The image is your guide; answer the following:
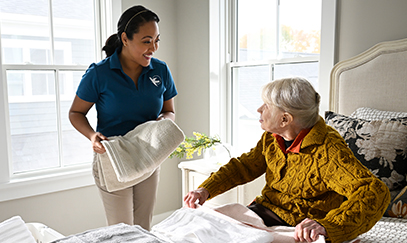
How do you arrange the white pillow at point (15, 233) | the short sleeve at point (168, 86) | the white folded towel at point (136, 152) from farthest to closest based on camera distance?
the short sleeve at point (168, 86) < the white folded towel at point (136, 152) < the white pillow at point (15, 233)

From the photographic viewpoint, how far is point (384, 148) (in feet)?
5.21

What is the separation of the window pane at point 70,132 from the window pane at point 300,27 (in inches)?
62.7

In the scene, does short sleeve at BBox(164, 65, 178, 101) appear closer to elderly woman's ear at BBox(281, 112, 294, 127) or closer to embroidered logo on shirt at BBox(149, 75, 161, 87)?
embroidered logo on shirt at BBox(149, 75, 161, 87)

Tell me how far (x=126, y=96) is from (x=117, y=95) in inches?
1.8

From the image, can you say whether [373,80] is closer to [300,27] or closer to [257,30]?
[300,27]

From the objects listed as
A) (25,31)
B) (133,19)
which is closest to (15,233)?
(133,19)

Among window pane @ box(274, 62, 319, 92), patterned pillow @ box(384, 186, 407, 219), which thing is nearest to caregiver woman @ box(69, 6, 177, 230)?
window pane @ box(274, 62, 319, 92)

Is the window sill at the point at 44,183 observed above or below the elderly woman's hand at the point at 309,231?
below

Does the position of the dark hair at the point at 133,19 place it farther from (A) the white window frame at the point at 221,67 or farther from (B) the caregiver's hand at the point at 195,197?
(A) the white window frame at the point at 221,67

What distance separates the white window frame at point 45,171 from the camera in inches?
96.2

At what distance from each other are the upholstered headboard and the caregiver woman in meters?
1.05

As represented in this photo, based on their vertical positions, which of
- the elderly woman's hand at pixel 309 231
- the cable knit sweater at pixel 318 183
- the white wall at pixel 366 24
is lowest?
the elderly woman's hand at pixel 309 231

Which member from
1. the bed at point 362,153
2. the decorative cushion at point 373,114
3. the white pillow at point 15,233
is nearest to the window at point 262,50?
the bed at point 362,153

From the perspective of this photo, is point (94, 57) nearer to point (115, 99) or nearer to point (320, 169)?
point (115, 99)
